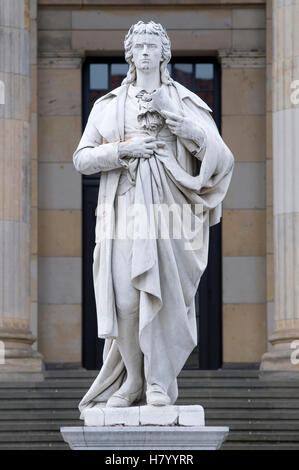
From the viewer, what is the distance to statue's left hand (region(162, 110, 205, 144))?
1469 cm

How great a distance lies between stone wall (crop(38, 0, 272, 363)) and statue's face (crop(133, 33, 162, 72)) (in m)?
17.0

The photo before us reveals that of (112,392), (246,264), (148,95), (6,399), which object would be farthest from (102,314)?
(246,264)

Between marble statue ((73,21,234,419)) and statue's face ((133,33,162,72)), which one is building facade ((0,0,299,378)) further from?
marble statue ((73,21,234,419))

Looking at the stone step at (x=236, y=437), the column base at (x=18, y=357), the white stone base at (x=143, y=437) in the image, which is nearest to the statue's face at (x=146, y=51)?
the white stone base at (x=143, y=437)

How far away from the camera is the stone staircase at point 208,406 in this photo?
934 inches

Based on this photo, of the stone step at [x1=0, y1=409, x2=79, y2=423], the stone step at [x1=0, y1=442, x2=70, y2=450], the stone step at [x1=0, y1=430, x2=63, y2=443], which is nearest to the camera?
the stone step at [x1=0, y1=442, x2=70, y2=450]

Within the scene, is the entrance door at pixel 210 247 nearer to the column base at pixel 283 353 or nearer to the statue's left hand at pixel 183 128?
the column base at pixel 283 353

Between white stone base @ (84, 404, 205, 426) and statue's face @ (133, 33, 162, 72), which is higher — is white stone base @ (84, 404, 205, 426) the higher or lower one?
the lower one

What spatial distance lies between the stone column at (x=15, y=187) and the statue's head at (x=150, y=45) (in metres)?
13.4

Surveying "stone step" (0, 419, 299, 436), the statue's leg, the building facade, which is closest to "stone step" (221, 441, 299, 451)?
"stone step" (0, 419, 299, 436)

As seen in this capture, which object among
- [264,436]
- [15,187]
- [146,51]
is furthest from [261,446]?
[146,51]

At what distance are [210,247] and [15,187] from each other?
469 centimetres
